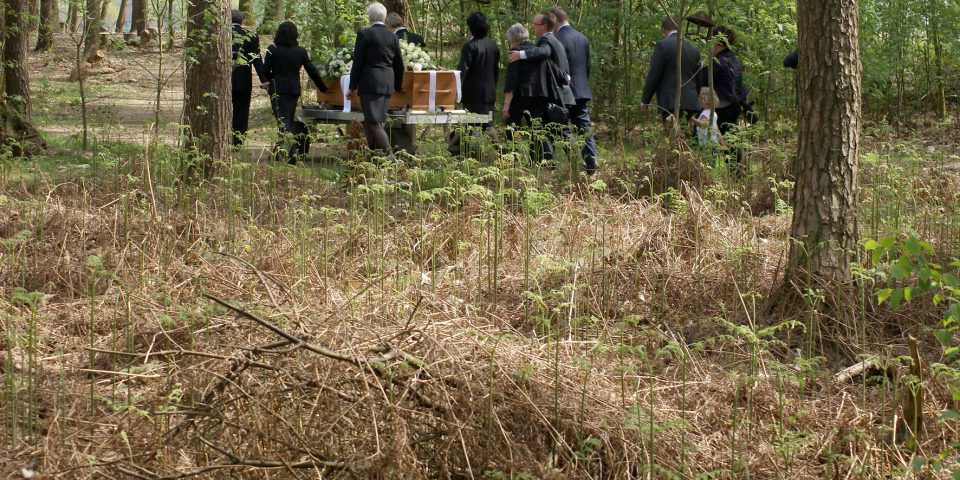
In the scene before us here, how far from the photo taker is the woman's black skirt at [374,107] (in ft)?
37.3

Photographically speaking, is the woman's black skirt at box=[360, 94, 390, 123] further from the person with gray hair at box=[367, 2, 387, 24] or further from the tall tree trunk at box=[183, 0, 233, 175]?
the tall tree trunk at box=[183, 0, 233, 175]

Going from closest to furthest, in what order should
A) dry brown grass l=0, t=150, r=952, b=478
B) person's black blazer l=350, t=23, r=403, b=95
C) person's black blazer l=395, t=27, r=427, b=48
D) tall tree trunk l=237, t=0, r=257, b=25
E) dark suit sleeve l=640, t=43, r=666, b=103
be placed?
dry brown grass l=0, t=150, r=952, b=478 < person's black blazer l=350, t=23, r=403, b=95 < dark suit sleeve l=640, t=43, r=666, b=103 < person's black blazer l=395, t=27, r=427, b=48 < tall tree trunk l=237, t=0, r=257, b=25

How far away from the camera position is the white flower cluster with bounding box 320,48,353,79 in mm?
12523

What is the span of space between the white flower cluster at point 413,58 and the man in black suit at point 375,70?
0.76m

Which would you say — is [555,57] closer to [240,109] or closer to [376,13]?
[376,13]

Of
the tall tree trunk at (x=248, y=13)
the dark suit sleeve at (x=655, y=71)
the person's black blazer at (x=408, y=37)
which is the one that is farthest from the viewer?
the tall tree trunk at (x=248, y=13)

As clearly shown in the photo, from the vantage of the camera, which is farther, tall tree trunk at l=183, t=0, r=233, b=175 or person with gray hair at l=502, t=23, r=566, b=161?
person with gray hair at l=502, t=23, r=566, b=161

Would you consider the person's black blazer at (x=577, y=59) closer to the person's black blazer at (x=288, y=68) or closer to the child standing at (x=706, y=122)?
the child standing at (x=706, y=122)

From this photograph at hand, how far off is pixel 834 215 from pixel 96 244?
4.78m

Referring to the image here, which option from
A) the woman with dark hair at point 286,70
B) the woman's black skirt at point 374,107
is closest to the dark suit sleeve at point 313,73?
the woman with dark hair at point 286,70

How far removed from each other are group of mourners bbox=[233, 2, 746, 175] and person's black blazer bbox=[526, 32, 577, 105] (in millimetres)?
11

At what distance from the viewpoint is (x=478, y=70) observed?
12.9 m

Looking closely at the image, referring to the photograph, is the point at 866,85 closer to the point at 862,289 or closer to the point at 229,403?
the point at 862,289

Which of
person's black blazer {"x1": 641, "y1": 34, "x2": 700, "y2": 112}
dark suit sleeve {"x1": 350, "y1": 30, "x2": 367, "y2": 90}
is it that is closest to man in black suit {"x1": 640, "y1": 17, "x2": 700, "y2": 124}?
person's black blazer {"x1": 641, "y1": 34, "x2": 700, "y2": 112}
